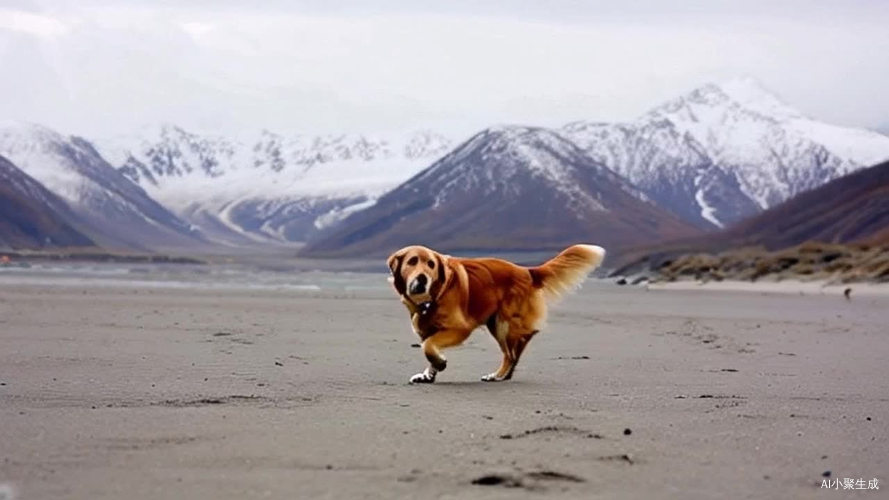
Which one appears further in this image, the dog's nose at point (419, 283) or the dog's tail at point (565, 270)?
the dog's tail at point (565, 270)

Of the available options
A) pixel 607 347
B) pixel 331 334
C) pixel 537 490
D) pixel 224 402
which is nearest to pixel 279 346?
pixel 331 334

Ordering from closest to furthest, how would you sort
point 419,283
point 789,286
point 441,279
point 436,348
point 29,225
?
point 419,283 → point 436,348 → point 441,279 → point 789,286 → point 29,225

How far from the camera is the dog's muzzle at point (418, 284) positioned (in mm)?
9805

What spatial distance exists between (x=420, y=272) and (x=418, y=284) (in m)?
0.09

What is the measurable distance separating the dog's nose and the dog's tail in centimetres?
136

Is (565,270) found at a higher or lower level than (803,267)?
higher

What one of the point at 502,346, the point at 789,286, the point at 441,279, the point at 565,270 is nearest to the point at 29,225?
the point at 789,286

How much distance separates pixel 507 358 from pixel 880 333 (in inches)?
334

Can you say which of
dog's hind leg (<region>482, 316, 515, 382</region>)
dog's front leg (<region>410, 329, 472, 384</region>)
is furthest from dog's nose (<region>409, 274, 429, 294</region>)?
dog's hind leg (<region>482, 316, 515, 382</region>)

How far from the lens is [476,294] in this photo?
10422 millimetres

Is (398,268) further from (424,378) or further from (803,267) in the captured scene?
(803,267)

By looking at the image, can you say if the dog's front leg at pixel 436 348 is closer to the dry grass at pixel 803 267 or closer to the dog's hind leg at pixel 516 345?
the dog's hind leg at pixel 516 345

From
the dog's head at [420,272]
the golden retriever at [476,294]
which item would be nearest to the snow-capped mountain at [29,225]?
the golden retriever at [476,294]

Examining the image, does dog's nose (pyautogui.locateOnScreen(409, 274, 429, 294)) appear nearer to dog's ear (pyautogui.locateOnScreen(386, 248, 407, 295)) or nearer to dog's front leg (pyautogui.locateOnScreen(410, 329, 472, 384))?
dog's ear (pyautogui.locateOnScreen(386, 248, 407, 295))
